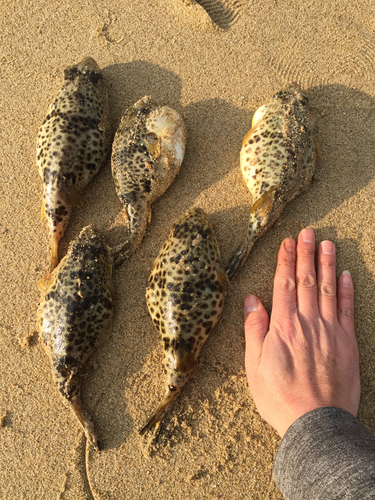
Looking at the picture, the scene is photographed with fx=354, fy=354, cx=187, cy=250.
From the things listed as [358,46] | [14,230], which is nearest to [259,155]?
[358,46]

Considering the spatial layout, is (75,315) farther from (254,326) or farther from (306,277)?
(306,277)

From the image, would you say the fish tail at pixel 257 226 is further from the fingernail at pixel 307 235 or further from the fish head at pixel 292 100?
the fish head at pixel 292 100

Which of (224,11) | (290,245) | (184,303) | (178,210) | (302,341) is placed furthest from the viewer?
(224,11)

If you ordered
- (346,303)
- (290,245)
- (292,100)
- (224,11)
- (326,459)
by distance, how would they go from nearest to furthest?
(326,459) → (346,303) → (290,245) → (292,100) → (224,11)

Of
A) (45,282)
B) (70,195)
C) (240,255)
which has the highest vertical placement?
(70,195)

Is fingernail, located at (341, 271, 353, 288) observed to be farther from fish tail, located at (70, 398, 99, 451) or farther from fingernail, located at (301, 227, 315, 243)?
fish tail, located at (70, 398, 99, 451)

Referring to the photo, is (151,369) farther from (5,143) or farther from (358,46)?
(358,46)

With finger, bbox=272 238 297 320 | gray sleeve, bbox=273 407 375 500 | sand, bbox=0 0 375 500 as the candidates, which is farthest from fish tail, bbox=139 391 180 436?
finger, bbox=272 238 297 320

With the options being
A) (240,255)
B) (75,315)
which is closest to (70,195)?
(75,315)
